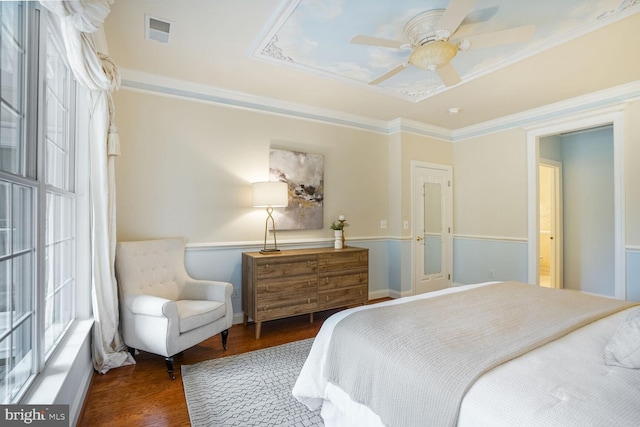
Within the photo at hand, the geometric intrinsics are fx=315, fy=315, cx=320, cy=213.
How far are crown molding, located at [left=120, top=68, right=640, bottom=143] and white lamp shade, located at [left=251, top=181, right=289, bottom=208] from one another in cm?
98

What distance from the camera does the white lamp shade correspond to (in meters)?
3.24

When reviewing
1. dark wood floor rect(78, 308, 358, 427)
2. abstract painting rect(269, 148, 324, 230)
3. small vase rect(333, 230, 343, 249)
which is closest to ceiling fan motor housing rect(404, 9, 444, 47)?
abstract painting rect(269, 148, 324, 230)

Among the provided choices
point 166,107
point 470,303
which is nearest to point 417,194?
point 470,303

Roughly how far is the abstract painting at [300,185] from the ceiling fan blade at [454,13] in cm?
217

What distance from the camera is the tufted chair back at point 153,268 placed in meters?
2.60

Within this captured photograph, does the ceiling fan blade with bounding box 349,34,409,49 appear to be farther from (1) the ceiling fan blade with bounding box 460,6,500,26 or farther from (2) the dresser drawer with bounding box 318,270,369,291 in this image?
(2) the dresser drawer with bounding box 318,270,369,291

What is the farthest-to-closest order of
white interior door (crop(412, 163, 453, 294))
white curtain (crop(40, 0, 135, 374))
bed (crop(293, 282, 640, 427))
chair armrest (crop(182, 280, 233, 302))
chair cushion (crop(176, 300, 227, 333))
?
white interior door (crop(412, 163, 453, 294)) < chair armrest (crop(182, 280, 233, 302)) < chair cushion (crop(176, 300, 227, 333)) < white curtain (crop(40, 0, 135, 374)) < bed (crop(293, 282, 640, 427))

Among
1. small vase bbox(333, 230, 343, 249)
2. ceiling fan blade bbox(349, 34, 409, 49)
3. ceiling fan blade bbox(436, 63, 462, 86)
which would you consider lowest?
small vase bbox(333, 230, 343, 249)

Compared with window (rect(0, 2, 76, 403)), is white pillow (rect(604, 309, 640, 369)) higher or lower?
lower

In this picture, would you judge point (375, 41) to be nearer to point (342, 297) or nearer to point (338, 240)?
point (338, 240)

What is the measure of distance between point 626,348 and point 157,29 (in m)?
3.21

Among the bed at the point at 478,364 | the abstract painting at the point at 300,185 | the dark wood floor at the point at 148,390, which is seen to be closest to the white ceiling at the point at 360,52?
the abstract painting at the point at 300,185

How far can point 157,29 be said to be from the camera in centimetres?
234

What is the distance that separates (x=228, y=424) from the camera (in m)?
1.79
